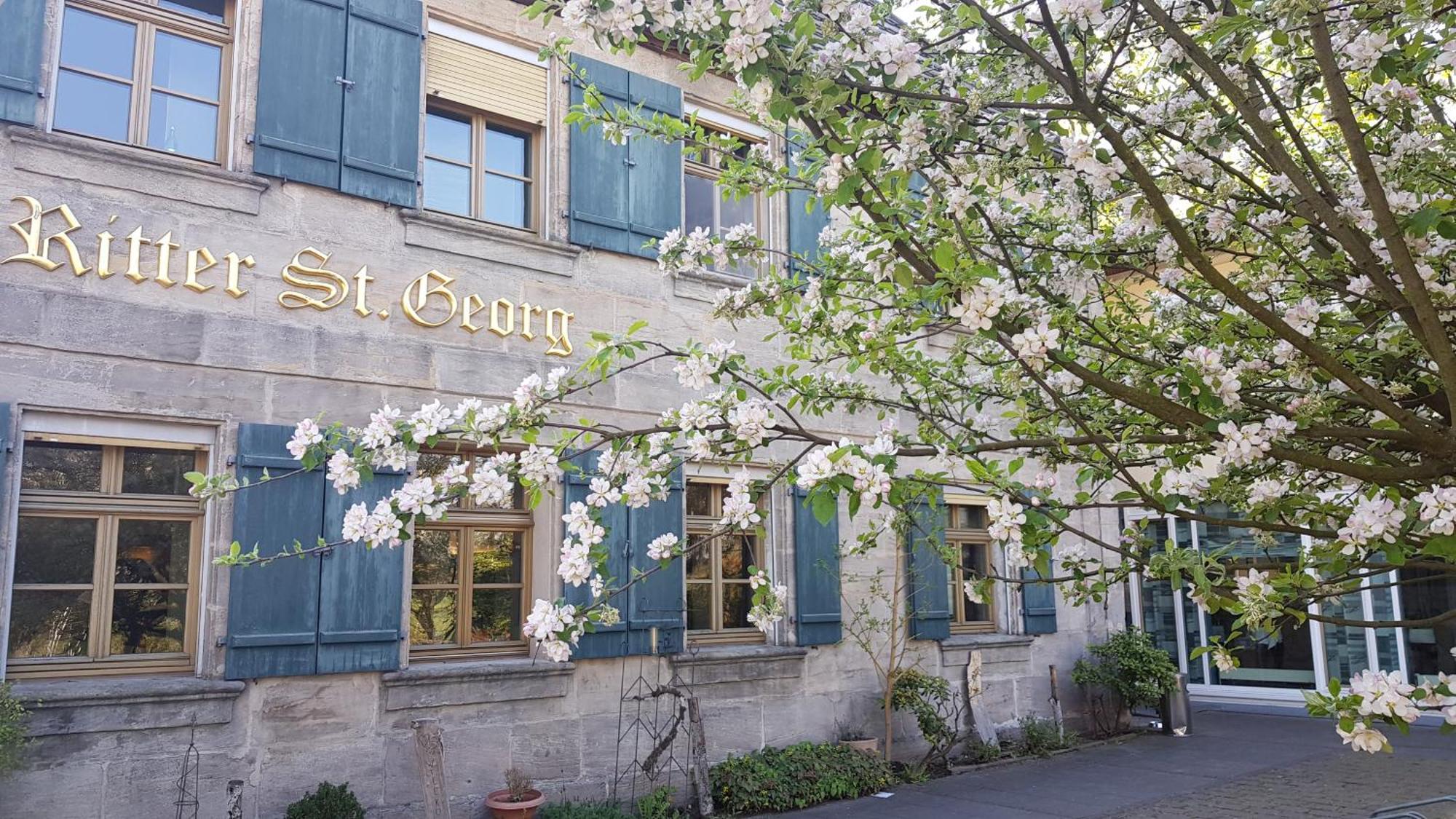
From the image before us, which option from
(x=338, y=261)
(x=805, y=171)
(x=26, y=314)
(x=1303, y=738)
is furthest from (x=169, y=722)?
(x=1303, y=738)

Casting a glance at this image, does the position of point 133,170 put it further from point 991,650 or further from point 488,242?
point 991,650

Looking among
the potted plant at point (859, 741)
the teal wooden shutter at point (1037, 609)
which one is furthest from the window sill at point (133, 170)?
the teal wooden shutter at point (1037, 609)

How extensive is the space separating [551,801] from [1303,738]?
8385 mm

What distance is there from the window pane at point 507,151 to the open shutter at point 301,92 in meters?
1.31

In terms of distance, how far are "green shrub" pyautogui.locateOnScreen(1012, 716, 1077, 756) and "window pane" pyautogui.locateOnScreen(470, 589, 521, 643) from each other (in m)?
5.09

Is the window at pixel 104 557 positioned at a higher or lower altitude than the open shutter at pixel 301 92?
lower

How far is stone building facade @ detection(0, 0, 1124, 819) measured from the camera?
6039mm

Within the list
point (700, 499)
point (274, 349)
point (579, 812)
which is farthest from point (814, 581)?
point (274, 349)

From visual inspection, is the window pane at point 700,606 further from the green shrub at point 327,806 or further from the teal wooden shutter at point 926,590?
the green shrub at point 327,806

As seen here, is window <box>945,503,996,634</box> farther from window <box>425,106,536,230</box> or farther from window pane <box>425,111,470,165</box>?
window pane <box>425,111,470,165</box>

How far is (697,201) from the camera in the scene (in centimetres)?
953

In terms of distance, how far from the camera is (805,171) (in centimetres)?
429

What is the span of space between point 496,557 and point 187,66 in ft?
12.0

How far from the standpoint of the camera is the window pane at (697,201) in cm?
942
